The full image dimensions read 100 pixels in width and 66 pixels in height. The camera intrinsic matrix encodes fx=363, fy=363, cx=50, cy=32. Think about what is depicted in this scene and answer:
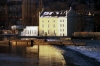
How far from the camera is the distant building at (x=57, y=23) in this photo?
110 metres

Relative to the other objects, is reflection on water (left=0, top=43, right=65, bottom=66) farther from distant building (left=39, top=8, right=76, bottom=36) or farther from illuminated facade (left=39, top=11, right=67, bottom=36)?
distant building (left=39, top=8, right=76, bottom=36)

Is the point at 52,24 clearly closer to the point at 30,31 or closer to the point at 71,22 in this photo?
the point at 71,22

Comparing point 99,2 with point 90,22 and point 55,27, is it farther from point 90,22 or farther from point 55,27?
point 55,27

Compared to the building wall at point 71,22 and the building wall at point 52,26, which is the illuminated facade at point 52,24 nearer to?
the building wall at point 52,26

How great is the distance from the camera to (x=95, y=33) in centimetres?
10512

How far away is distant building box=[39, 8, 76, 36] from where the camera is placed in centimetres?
11006

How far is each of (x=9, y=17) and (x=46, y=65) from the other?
10843cm

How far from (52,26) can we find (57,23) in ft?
6.07

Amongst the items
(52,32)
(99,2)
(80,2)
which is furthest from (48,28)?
(80,2)

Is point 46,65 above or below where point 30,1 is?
below

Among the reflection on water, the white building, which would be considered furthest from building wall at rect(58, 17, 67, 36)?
the reflection on water

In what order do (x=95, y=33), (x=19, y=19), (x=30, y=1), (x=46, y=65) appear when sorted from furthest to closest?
(x=19, y=19) → (x=30, y=1) → (x=95, y=33) → (x=46, y=65)

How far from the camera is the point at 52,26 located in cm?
11106

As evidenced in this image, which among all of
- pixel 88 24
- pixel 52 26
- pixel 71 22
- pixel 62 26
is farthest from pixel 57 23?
pixel 88 24
